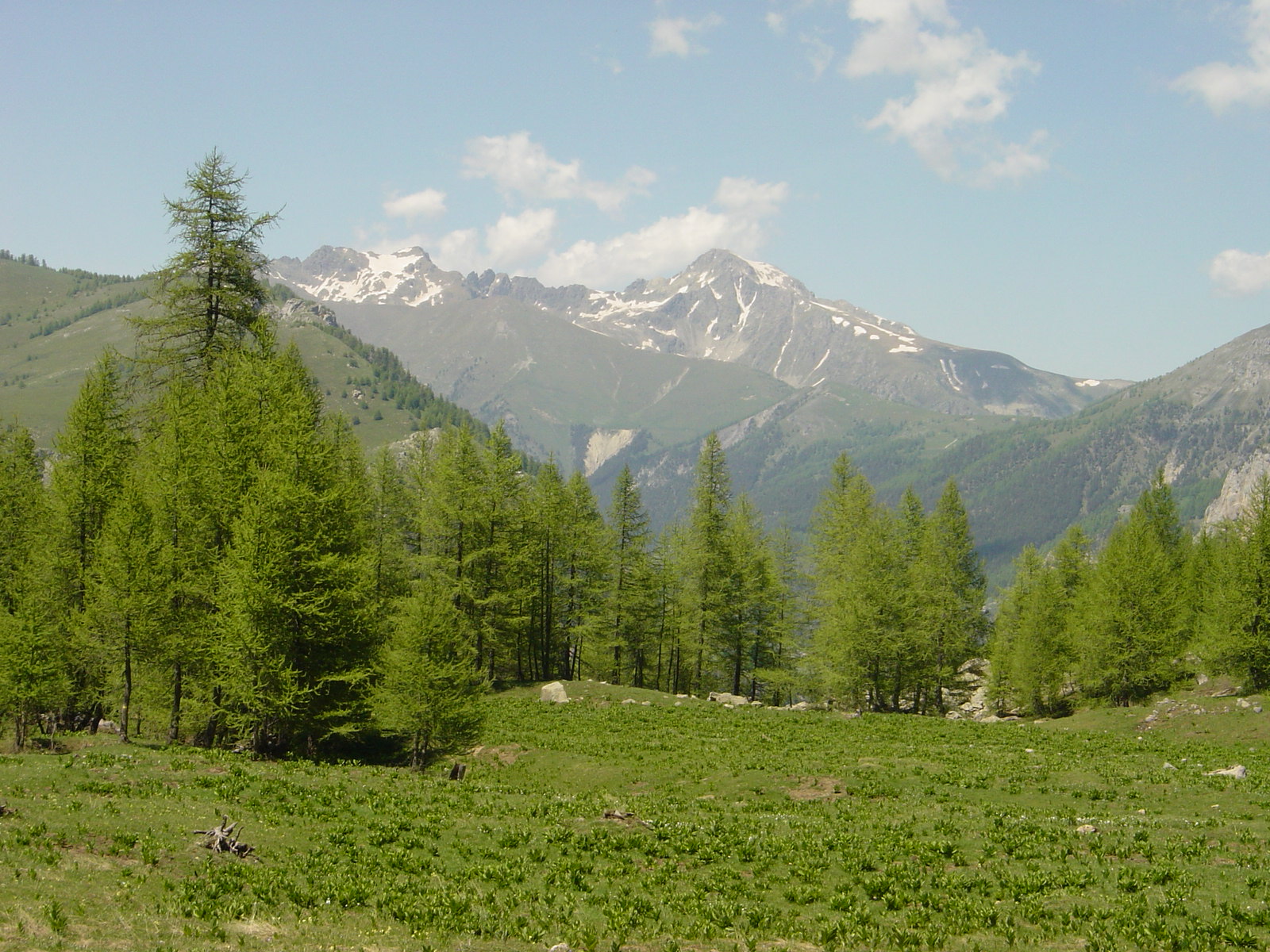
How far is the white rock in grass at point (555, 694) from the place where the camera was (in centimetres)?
5128

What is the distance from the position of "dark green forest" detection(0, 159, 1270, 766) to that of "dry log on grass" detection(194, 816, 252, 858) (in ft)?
46.4

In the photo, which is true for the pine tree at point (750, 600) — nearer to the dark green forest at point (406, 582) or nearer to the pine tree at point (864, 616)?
the dark green forest at point (406, 582)

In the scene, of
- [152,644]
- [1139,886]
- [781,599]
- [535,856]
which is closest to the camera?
[1139,886]

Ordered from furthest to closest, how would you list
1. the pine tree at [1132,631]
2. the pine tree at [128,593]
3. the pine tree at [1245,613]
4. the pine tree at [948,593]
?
the pine tree at [948,593]
the pine tree at [1132,631]
the pine tree at [1245,613]
the pine tree at [128,593]

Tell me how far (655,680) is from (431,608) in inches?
2070

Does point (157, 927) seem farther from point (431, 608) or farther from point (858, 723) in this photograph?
point (858, 723)

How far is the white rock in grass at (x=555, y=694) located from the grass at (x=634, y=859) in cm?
1921

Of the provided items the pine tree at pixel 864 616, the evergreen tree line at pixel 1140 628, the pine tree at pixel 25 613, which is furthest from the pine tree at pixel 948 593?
the pine tree at pixel 25 613

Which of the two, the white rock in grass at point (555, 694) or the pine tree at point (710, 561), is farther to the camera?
the pine tree at point (710, 561)

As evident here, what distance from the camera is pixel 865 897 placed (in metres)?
17.1

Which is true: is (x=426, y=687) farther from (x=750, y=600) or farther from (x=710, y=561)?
(x=750, y=600)

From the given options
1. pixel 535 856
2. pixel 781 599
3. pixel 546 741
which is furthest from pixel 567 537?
pixel 535 856

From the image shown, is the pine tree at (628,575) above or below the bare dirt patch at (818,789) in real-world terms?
above

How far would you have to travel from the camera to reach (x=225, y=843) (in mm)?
17797
